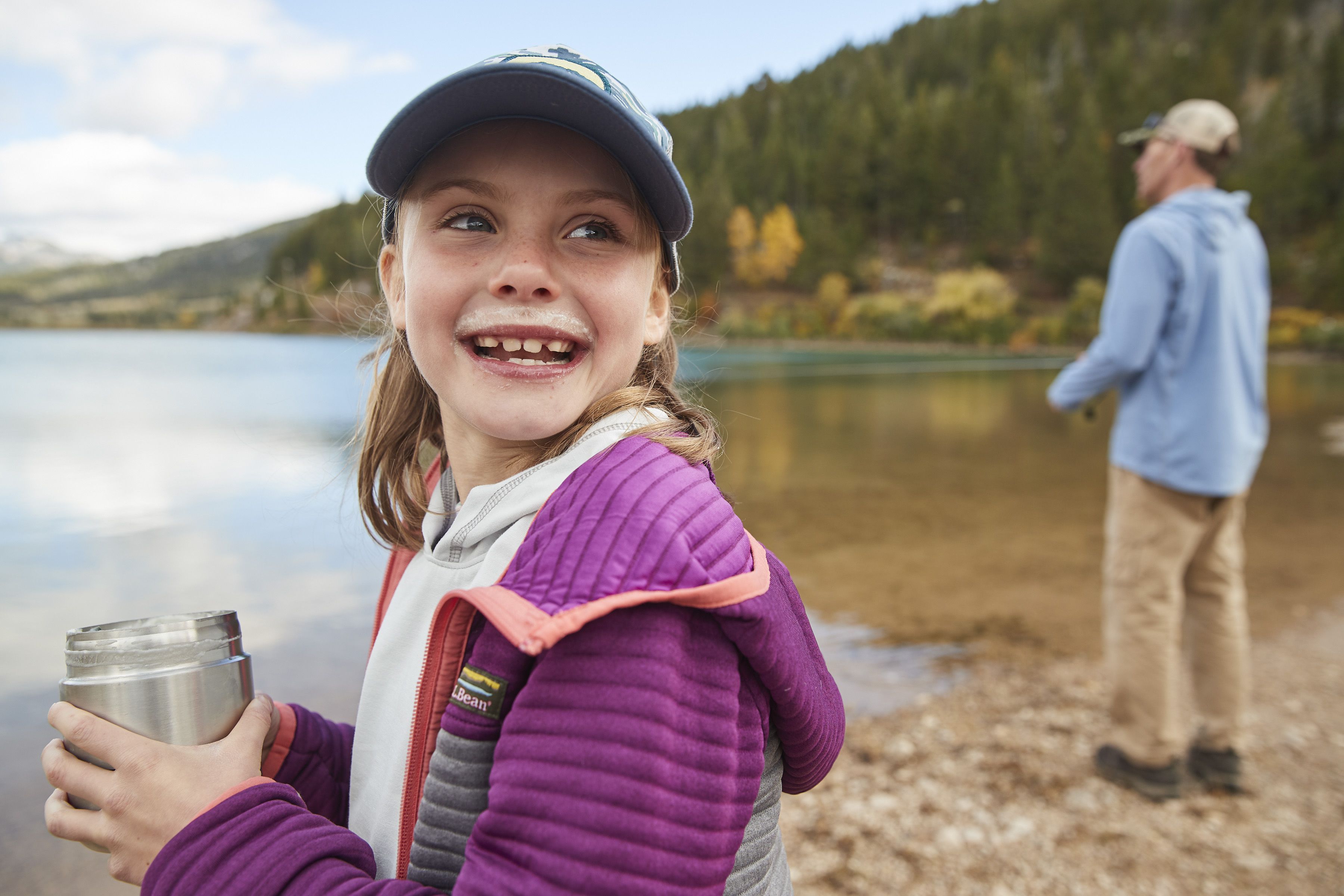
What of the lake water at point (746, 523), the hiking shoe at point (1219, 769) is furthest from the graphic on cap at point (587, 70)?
the hiking shoe at point (1219, 769)

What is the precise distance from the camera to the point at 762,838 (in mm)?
1055

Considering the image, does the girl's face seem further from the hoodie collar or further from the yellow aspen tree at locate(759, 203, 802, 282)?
the yellow aspen tree at locate(759, 203, 802, 282)

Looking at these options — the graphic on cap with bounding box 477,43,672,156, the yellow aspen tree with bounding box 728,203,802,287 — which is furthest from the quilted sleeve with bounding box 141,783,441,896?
the yellow aspen tree with bounding box 728,203,802,287

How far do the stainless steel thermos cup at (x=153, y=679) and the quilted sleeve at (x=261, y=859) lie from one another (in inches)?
4.9

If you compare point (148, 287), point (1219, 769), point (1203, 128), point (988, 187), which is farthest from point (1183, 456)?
point (148, 287)

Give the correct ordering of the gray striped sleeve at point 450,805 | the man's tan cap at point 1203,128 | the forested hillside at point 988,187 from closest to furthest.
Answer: the gray striped sleeve at point 450,805 < the man's tan cap at point 1203,128 < the forested hillside at point 988,187

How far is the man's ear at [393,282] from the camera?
1.36m

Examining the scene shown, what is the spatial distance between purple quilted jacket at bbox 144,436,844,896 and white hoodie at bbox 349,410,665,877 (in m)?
0.05

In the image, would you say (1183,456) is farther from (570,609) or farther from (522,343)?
(570,609)

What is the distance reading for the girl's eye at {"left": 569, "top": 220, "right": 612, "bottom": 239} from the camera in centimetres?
112

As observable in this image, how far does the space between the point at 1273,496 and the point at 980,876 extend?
8144mm

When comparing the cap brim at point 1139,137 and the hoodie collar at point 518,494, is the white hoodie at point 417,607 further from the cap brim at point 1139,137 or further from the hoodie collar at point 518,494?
the cap brim at point 1139,137

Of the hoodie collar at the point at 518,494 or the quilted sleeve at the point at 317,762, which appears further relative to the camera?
the quilted sleeve at the point at 317,762

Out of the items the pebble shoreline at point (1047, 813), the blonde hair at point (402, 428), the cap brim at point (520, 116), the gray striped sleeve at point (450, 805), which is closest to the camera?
the gray striped sleeve at point (450, 805)
